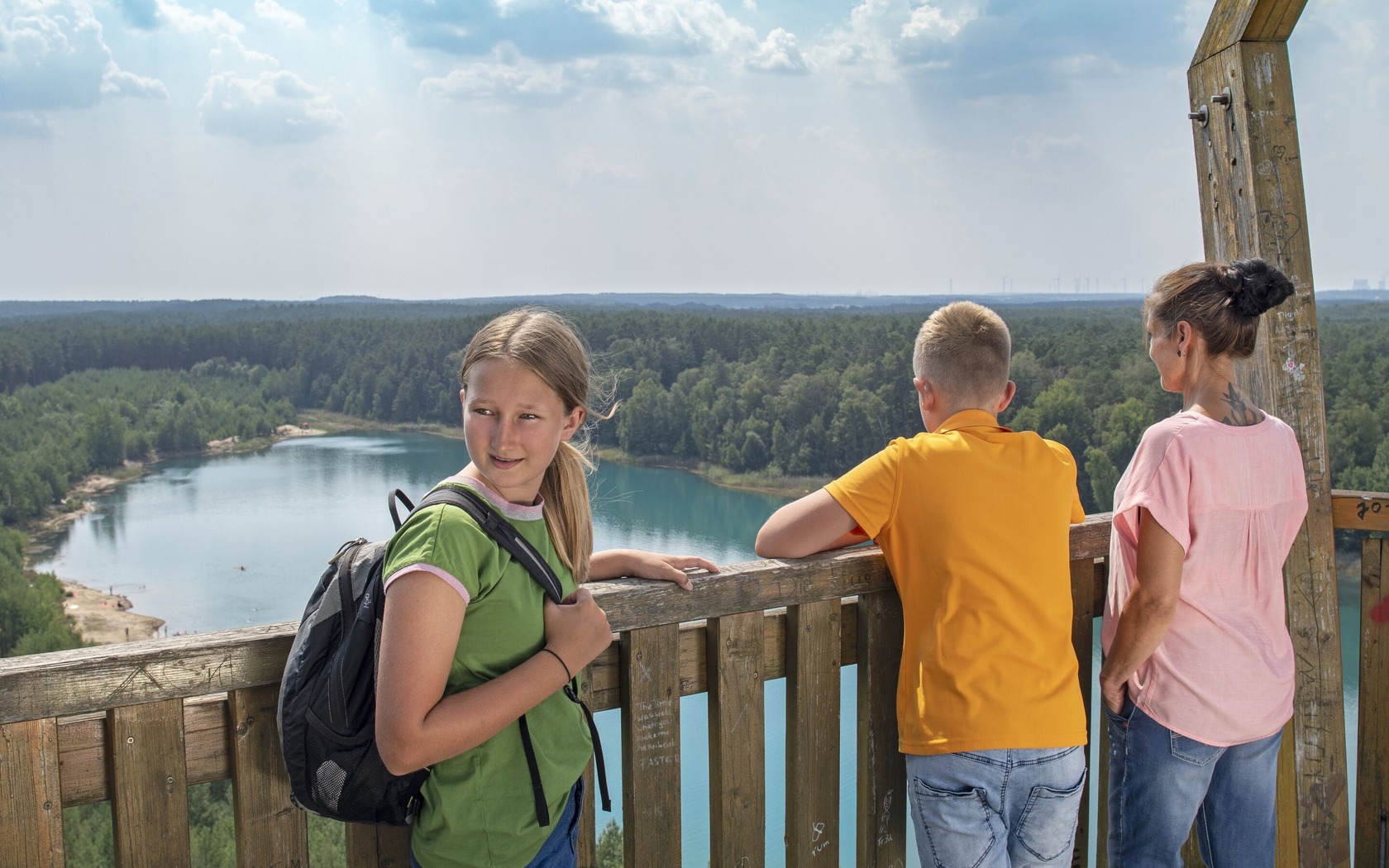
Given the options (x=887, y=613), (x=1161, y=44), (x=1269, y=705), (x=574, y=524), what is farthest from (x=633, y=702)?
(x=1161, y=44)

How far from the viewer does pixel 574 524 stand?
132 cm

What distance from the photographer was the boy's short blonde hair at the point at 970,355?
1.61 metres

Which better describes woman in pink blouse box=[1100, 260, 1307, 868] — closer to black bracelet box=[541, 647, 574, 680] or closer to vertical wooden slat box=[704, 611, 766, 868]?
vertical wooden slat box=[704, 611, 766, 868]

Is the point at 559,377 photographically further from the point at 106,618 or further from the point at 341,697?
the point at 106,618

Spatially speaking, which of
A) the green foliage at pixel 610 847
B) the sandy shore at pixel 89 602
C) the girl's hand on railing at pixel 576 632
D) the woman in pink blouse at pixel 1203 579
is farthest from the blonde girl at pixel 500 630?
the sandy shore at pixel 89 602

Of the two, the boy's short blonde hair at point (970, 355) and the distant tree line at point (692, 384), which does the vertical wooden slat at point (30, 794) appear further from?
the distant tree line at point (692, 384)

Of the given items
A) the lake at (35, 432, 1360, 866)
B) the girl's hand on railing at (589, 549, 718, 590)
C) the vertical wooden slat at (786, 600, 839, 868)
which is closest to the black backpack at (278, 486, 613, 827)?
the girl's hand on railing at (589, 549, 718, 590)

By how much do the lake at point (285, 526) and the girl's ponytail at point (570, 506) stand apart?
20.2 metres

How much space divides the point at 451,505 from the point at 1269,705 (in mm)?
1301

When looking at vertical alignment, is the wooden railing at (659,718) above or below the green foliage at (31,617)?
above

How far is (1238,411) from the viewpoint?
1663 mm

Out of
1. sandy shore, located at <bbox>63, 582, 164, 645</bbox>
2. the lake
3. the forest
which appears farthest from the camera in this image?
the lake

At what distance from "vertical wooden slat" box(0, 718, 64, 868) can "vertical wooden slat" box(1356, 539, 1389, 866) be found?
202 cm

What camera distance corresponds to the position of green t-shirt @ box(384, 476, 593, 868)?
114 centimetres
